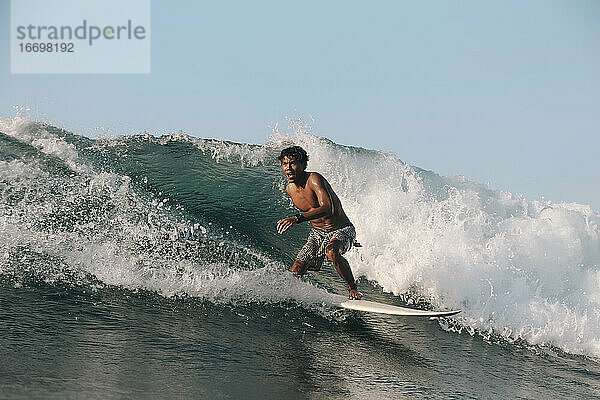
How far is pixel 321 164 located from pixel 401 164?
1659 mm

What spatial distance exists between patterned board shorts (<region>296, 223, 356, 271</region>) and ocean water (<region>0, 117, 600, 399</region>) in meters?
0.39

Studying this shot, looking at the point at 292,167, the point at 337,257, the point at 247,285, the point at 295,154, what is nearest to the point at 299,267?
the point at 337,257

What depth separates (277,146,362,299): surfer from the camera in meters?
5.44

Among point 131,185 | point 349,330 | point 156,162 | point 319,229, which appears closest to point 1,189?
point 131,185

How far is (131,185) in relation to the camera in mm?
8516

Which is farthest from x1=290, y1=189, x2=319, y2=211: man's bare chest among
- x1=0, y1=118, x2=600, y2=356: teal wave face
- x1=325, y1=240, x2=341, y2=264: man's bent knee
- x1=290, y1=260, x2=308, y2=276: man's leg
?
x1=0, y1=118, x2=600, y2=356: teal wave face

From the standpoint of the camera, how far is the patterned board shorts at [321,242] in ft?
18.7

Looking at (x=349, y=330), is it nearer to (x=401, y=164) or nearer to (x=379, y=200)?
(x=379, y=200)

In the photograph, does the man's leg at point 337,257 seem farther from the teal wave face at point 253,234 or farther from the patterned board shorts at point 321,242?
the teal wave face at point 253,234

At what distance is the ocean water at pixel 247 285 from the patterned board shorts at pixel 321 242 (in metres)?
0.39

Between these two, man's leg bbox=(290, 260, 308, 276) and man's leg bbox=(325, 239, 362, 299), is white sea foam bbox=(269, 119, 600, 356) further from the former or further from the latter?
man's leg bbox=(290, 260, 308, 276)

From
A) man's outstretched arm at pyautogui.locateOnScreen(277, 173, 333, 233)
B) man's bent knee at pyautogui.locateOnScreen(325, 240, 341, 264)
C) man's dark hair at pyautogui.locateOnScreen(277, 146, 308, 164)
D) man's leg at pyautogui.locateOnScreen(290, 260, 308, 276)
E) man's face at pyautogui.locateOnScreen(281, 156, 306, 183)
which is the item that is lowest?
man's leg at pyautogui.locateOnScreen(290, 260, 308, 276)

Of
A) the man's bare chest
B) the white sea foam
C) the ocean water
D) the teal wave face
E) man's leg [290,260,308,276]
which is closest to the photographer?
the ocean water

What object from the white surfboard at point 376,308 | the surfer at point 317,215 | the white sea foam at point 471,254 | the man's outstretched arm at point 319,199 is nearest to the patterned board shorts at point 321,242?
the surfer at point 317,215
